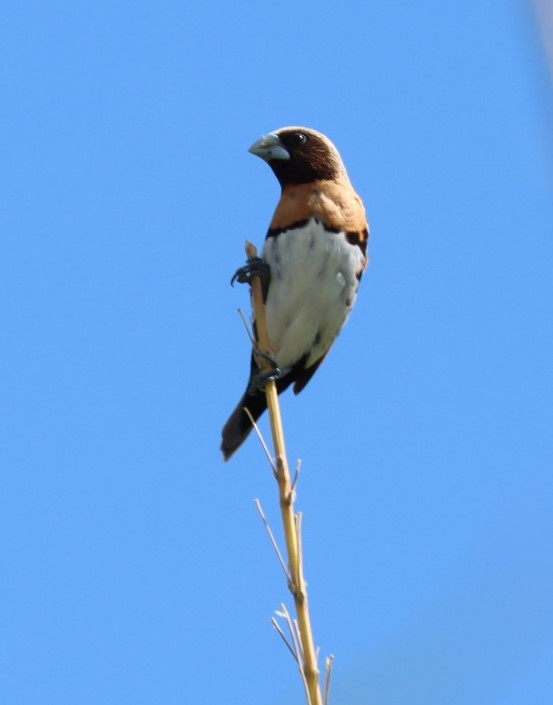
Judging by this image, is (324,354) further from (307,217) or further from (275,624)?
(275,624)

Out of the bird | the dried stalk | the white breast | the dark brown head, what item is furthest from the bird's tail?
the dried stalk

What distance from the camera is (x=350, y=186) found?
22.5 feet

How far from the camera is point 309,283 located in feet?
20.9

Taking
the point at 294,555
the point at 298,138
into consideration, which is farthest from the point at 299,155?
the point at 294,555

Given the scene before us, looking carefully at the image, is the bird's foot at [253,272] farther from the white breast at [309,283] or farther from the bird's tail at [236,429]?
the bird's tail at [236,429]

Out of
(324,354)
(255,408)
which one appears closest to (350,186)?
(324,354)

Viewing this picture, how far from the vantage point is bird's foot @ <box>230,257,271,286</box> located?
595 cm

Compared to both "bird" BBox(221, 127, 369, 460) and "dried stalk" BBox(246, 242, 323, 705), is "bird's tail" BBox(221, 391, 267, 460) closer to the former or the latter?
"bird" BBox(221, 127, 369, 460)

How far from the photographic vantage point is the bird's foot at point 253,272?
5.95m

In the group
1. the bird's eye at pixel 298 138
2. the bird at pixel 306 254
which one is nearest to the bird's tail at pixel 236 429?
the bird at pixel 306 254

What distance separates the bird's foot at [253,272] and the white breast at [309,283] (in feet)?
0.13

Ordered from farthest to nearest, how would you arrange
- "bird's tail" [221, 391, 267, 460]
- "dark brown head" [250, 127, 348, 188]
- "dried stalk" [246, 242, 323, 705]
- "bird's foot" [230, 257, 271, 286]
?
"bird's tail" [221, 391, 267, 460], "dark brown head" [250, 127, 348, 188], "bird's foot" [230, 257, 271, 286], "dried stalk" [246, 242, 323, 705]

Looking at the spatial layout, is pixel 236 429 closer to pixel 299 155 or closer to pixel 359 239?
pixel 359 239

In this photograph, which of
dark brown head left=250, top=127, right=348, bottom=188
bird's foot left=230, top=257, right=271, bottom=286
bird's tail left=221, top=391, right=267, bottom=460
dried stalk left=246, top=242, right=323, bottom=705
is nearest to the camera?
dried stalk left=246, top=242, right=323, bottom=705
